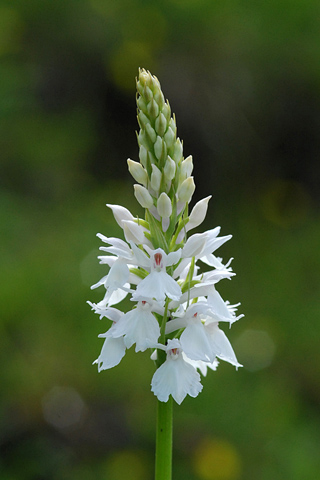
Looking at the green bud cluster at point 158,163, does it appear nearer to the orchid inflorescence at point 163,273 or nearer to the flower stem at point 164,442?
the orchid inflorescence at point 163,273

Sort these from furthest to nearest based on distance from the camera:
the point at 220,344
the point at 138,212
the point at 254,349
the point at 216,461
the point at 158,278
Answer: the point at 138,212, the point at 254,349, the point at 216,461, the point at 220,344, the point at 158,278

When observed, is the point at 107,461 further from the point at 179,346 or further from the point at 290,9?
the point at 290,9

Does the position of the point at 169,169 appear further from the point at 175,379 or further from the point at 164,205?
the point at 175,379

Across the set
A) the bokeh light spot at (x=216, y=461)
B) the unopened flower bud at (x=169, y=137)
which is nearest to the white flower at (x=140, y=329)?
the unopened flower bud at (x=169, y=137)

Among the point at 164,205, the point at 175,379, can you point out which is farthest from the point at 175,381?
the point at 164,205

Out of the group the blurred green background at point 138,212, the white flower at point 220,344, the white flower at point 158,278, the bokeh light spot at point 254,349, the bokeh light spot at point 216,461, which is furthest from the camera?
the bokeh light spot at point 254,349

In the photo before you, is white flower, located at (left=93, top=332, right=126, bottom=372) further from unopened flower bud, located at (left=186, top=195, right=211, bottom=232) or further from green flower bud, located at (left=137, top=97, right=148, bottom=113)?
green flower bud, located at (left=137, top=97, right=148, bottom=113)

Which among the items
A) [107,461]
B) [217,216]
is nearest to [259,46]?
[217,216]
